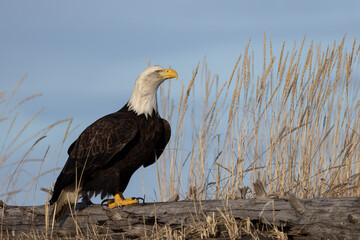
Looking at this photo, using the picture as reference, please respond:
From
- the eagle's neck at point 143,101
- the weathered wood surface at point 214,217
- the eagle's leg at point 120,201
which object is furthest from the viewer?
the eagle's neck at point 143,101

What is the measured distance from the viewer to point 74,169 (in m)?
5.04

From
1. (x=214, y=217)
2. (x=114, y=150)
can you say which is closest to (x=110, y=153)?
(x=114, y=150)

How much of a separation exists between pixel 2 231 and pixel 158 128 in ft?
6.64

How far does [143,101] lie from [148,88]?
6.2 inches

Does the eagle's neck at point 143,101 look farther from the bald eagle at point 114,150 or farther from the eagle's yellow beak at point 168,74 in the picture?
the eagle's yellow beak at point 168,74

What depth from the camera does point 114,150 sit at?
4.97m

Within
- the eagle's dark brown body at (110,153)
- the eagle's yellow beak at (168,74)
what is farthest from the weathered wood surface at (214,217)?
the eagle's yellow beak at (168,74)

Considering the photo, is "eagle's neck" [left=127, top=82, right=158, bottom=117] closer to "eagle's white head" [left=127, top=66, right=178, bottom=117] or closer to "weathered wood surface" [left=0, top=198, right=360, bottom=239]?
"eagle's white head" [left=127, top=66, right=178, bottom=117]

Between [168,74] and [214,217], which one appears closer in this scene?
[214,217]

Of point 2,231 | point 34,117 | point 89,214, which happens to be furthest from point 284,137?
point 2,231

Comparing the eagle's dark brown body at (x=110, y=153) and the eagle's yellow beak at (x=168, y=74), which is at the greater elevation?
the eagle's yellow beak at (x=168, y=74)

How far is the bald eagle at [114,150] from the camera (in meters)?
5.00

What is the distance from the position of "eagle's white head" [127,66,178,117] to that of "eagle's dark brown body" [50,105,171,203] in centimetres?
11

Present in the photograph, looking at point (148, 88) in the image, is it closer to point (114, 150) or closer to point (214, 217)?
point (114, 150)
